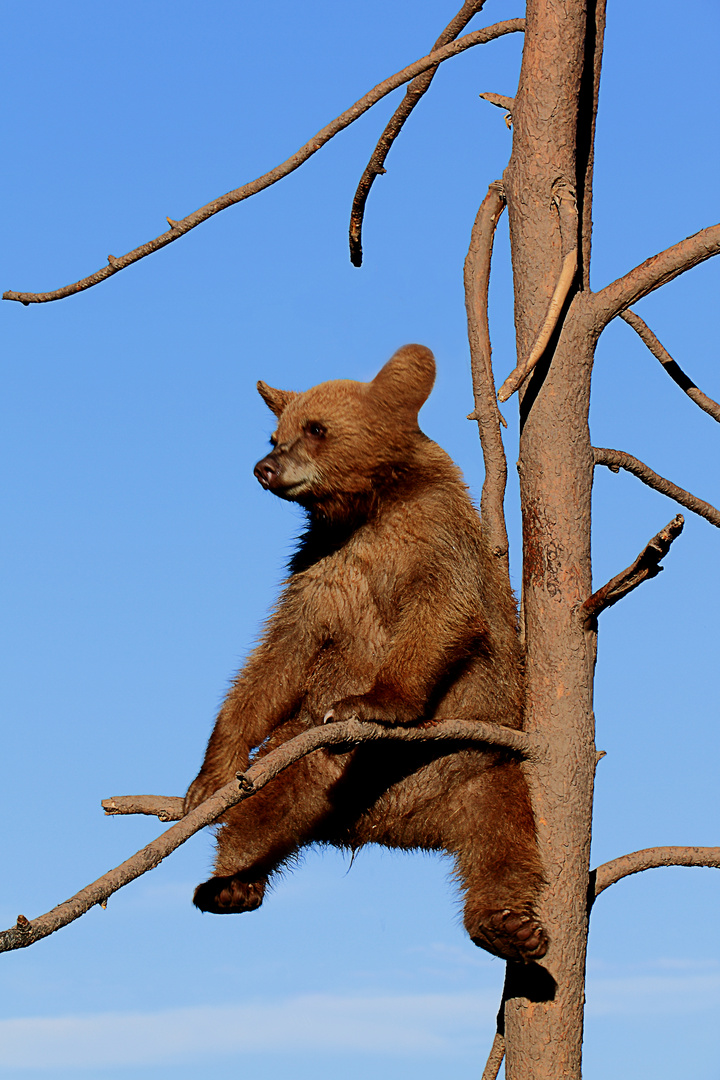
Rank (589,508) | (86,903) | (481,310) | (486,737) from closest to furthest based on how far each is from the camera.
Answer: (86,903) → (486,737) → (589,508) → (481,310)

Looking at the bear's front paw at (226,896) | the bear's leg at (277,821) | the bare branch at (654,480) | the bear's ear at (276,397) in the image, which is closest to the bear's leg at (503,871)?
the bear's leg at (277,821)

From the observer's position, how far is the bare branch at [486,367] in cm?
552

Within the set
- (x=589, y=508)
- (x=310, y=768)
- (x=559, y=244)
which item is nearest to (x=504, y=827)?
(x=310, y=768)

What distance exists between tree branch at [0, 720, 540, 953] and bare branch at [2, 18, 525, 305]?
6.90 feet

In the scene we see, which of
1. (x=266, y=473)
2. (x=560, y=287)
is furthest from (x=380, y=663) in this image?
(x=560, y=287)

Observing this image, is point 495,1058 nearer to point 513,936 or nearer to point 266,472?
point 513,936

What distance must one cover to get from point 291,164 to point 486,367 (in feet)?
4.38

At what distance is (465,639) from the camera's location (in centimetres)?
503

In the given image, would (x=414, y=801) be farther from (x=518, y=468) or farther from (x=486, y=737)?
(x=518, y=468)

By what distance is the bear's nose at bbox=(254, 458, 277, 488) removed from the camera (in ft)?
18.0

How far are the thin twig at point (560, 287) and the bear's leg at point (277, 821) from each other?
207 centimetres

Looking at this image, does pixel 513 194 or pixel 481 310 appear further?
pixel 481 310

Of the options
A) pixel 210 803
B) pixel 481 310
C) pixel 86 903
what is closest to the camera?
pixel 86 903

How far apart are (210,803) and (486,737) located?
4.52 ft
